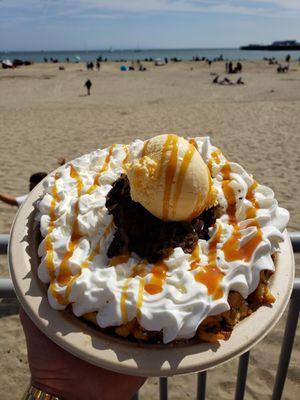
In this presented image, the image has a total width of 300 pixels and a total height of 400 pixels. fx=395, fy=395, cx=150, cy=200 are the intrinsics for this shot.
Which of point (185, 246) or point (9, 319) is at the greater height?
point (185, 246)

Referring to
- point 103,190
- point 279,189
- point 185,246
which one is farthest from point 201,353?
Result: point 279,189

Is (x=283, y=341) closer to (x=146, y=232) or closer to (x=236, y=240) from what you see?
(x=236, y=240)

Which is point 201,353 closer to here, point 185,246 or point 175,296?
point 175,296

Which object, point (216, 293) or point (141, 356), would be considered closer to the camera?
point (141, 356)

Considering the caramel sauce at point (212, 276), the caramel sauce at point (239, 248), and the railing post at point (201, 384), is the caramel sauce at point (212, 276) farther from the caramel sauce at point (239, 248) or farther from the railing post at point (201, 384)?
the railing post at point (201, 384)

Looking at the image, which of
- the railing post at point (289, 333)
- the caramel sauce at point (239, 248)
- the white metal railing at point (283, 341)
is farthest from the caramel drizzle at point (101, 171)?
the railing post at point (289, 333)

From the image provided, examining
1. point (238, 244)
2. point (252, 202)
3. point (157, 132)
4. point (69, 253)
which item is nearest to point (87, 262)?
point (69, 253)

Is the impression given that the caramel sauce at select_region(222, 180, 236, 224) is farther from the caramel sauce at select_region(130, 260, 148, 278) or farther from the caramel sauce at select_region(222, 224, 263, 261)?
the caramel sauce at select_region(130, 260, 148, 278)

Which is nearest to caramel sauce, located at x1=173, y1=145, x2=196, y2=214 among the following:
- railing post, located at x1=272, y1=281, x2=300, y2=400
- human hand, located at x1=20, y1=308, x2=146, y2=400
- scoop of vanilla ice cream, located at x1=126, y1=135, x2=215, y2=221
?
scoop of vanilla ice cream, located at x1=126, y1=135, x2=215, y2=221
